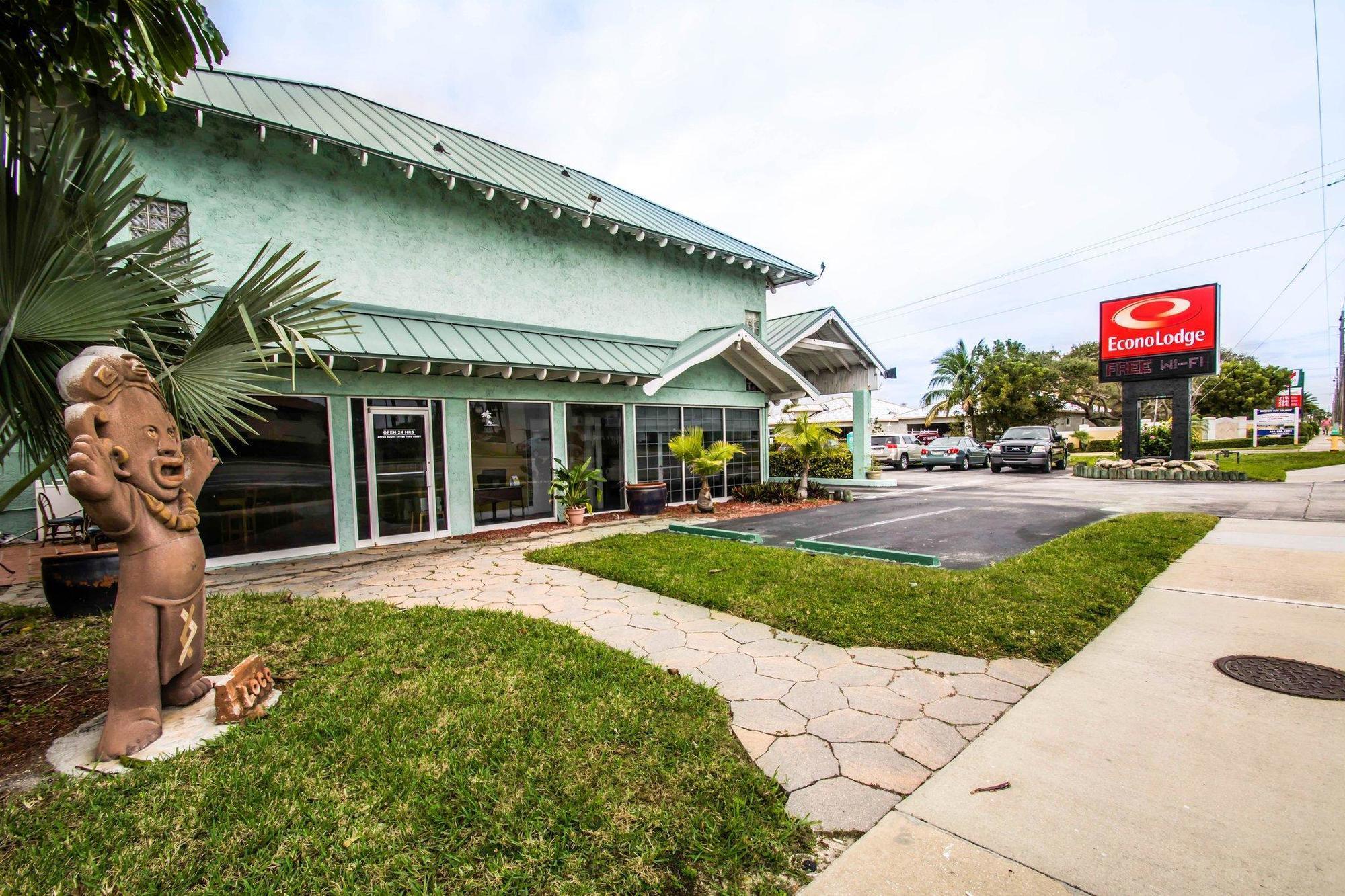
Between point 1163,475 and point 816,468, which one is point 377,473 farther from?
point 1163,475

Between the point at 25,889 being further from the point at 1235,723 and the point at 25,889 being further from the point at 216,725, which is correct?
the point at 1235,723

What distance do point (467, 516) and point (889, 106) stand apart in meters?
12.4

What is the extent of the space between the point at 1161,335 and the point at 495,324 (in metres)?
22.9

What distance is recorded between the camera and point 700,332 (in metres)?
13.7

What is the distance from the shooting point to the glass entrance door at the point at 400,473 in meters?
8.95

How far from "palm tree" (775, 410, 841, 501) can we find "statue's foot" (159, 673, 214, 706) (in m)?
11.7

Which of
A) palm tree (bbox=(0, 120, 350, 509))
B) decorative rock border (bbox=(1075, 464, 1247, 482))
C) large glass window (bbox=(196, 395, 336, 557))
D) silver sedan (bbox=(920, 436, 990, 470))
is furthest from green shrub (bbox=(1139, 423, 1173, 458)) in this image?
palm tree (bbox=(0, 120, 350, 509))

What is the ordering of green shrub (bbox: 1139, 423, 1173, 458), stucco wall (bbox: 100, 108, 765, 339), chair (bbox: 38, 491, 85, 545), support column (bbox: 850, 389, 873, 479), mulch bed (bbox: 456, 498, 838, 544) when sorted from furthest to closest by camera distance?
green shrub (bbox: 1139, 423, 1173, 458)
support column (bbox: 850, 389, 873, 479)
mulch bed (bbox: 456, 498, 838, 544)
chair (bbox: 38, 491, 85, 545)
stucco wall (bbox: 100, 108, 765, 339)

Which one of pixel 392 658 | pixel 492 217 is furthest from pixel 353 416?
pixel 392 658

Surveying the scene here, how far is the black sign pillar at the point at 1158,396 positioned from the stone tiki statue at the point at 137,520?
2572 centimetres

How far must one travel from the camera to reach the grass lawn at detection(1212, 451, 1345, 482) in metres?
17.3

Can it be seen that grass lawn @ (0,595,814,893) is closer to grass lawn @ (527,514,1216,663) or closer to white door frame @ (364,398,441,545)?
grass lawn @ (527,514,1216,663)

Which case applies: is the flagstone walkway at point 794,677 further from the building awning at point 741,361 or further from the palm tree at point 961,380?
the palm tree at point 961,380

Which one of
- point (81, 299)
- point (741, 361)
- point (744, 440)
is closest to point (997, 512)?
point (744, 440)
